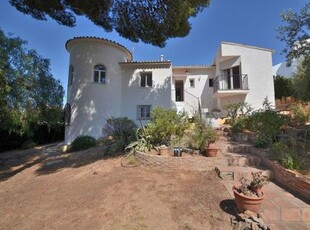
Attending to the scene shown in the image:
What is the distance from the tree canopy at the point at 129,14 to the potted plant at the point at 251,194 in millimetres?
6705

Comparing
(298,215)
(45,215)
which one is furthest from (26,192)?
(298,215)

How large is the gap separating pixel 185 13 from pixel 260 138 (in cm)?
590

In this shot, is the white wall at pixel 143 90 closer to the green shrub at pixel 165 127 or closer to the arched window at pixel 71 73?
the arched window at pixel 71 73

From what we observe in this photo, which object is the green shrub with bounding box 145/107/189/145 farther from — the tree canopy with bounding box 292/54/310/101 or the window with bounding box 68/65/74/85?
the window with bounding box 68/65/74/85

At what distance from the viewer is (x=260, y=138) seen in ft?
29.6

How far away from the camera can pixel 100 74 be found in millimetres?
16266

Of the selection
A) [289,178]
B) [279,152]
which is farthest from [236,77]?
[289,178]

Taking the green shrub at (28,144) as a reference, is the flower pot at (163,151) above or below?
above

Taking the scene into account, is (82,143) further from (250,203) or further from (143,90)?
(250,203)

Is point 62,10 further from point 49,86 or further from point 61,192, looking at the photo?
point 61,192

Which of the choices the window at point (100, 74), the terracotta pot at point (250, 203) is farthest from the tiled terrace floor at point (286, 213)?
the window at point (100, 74)

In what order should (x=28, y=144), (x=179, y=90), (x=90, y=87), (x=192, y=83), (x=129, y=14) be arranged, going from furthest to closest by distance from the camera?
(x=179, y=90) → (x=192, y=83) → (x=28, y=144) → (x=90, y=87) → (x=129, y=14)

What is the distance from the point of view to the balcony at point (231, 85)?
19295mm

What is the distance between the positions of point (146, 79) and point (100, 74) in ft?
11.8
